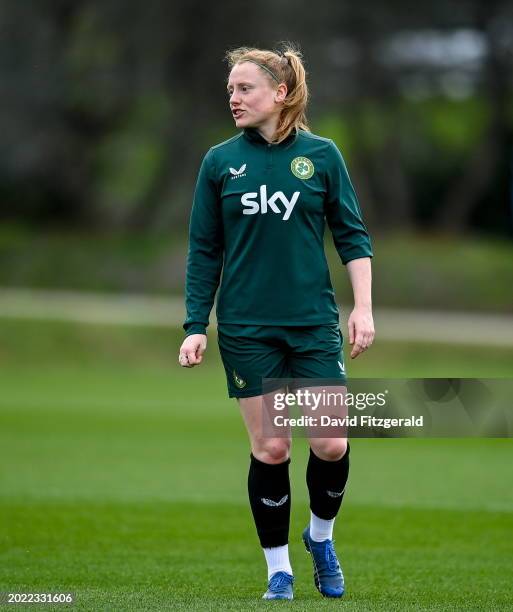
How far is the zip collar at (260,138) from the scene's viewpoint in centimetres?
567

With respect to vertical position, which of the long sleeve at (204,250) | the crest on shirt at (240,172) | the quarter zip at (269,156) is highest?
the quarter zip at (269,156)

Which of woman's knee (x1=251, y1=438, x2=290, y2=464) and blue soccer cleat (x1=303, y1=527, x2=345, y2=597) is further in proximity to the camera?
blue soccer cleat (x1=303, y1=527, x2=345, y2=597)

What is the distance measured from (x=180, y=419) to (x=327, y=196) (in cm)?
1153

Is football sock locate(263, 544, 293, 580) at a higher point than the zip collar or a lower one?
lower

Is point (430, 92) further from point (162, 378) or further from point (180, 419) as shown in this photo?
point (180, 419)

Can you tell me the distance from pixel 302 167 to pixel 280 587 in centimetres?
182

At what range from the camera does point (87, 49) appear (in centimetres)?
3206

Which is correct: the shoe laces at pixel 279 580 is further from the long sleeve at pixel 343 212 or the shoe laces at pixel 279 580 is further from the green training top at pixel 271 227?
the long sleeve at pixel 343 212

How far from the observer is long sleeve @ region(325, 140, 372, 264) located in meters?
5.67

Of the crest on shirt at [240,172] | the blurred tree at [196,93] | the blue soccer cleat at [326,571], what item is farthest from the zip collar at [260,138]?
the blurred tree at [196,93]

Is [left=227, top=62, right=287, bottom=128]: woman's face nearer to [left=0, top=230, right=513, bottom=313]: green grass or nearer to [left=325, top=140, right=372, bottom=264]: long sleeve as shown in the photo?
[left=325, top=140, right=372, bottom=264]: long sleeve

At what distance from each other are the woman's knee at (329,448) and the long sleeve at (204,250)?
0.70 metres

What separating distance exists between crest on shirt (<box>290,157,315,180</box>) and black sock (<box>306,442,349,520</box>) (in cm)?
120

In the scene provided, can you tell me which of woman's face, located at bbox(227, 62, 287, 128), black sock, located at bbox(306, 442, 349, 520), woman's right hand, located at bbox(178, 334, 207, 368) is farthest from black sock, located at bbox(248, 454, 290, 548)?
woman's face, located at bbox(227, 62, 287, 128)
